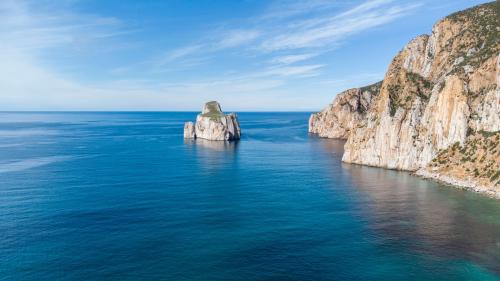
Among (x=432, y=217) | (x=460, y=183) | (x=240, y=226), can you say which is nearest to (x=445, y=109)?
(x=460, y=183)

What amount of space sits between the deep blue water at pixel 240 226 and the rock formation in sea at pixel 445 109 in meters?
9.42

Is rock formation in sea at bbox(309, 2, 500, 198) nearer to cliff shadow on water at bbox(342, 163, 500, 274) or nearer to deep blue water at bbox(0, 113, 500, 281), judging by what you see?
deep blue water at bbox(0, 113, 500, 281)

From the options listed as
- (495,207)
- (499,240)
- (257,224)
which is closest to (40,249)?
(257,224)

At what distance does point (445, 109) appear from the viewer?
13288 centimetres

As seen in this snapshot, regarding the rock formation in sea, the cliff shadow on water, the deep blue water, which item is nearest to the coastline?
the rock formation in sea

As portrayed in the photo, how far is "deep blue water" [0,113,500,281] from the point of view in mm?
60281

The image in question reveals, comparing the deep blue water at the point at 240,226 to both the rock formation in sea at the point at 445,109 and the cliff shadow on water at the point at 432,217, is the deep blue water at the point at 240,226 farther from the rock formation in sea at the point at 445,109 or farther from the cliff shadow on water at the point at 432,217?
the rock formation in sea at the point at 445,109

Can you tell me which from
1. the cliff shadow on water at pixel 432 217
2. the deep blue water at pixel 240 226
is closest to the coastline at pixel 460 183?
the cliff shadow on water at pixel 432 217

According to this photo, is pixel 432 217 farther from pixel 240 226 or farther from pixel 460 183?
pixel 240 226

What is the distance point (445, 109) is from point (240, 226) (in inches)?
3643

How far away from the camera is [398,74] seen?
6427 inches

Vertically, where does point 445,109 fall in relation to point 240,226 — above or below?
above

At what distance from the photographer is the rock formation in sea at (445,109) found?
120062 millimetres

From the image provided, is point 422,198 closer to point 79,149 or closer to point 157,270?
point 157,270
